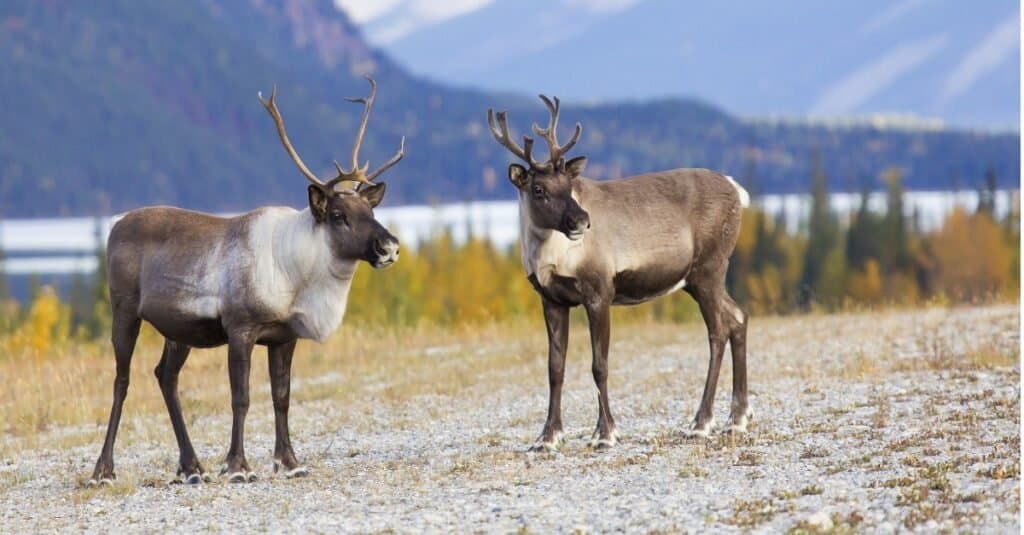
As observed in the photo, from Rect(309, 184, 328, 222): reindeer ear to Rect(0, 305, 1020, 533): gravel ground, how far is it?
198cm

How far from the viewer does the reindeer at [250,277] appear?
13070 mm

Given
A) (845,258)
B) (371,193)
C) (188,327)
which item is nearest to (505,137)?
(371,193)

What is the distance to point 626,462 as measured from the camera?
505 inches

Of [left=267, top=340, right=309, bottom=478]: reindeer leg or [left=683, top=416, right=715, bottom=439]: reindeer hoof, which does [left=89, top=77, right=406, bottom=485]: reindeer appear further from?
[left=683, top=416, right=715, bottom=439]: reindeer hoof

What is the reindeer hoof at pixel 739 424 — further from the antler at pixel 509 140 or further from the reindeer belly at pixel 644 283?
the antler at pixel 509 140

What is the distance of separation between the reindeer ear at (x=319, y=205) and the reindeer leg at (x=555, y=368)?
1972 mm

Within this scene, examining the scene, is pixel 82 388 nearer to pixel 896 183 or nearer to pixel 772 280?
pixel 772 280

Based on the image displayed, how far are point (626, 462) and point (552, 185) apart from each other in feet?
7.28

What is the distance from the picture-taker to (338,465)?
551 inches

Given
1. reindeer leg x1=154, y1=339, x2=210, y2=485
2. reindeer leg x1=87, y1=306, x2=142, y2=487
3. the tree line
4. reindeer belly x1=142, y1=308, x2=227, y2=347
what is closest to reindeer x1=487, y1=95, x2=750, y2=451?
reindeer belly x1=142, y1=308, x2=227, y2=347

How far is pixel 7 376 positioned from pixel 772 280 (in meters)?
73.2

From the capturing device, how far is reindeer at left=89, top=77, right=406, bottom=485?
13070 mm

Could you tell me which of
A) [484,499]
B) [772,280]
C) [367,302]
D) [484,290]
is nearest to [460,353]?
[484,499]

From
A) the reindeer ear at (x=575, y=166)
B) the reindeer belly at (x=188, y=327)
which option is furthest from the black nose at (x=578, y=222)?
the reindeer belly at (x=188, y=327)
